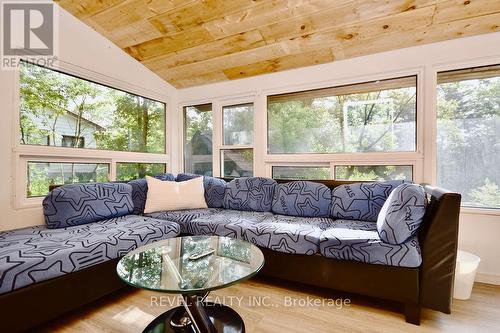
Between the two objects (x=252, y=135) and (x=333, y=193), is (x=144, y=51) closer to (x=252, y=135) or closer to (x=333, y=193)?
(x=252, y=135)

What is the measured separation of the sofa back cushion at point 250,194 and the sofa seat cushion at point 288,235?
450 millimetres

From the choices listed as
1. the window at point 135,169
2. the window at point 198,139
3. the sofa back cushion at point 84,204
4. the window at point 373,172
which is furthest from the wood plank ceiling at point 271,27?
the sofa back cushion at point 84,204

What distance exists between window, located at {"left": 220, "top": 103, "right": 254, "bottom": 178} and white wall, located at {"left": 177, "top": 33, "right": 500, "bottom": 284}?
1.97ft

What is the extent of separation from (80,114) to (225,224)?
6.20 feet

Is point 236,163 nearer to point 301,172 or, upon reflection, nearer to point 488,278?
point 301,172

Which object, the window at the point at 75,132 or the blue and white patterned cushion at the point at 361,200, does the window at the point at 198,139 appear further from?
the blue and white patterned cushion at the point at 361,200

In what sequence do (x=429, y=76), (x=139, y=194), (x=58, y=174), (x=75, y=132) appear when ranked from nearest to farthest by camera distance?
(x=429, y=76)
(x=58, y=174)
(x=75, y=132)
(x=139, y=194)

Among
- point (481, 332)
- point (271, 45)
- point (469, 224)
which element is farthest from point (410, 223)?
point (271, 45)

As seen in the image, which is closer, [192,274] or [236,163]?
[192,274]

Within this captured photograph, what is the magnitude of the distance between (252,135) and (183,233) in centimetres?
151

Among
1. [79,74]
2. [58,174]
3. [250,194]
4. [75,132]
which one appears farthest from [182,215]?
[79,74]

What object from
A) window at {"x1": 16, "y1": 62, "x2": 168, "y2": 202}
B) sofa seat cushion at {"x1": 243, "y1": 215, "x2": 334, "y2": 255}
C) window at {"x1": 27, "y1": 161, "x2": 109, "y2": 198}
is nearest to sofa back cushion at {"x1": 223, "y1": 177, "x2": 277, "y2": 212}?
sofa seat cushion at {"x1": 243, "y1": 215, "x2": 334, "y2": 255}

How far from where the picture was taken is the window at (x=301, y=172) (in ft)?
9.25

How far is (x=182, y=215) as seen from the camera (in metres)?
2.44
